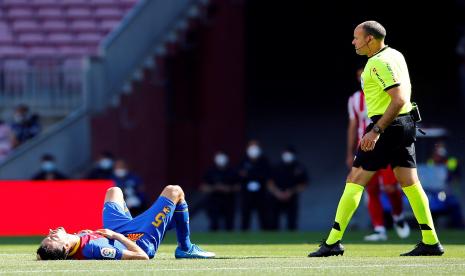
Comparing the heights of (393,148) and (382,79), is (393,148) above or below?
below

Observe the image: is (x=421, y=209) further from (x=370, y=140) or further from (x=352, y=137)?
(x=352, y=137)

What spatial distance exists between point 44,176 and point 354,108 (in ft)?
29.0

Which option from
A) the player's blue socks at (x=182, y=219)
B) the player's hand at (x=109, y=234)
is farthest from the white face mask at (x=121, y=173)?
the player's hand at (x=109, y=234)

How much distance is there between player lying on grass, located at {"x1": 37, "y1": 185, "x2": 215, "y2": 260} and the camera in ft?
39.4

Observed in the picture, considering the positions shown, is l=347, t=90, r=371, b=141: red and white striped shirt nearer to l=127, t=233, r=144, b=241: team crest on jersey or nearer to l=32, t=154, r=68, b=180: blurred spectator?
l=127, t=233, r=144, b=241: team crest on jersey

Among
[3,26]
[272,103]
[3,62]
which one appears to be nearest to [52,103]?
[3,62]

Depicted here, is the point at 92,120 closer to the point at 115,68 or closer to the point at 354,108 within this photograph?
the point at 115,68

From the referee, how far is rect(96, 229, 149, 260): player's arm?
1.84m

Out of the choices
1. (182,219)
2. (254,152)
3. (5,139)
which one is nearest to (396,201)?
(182,219)

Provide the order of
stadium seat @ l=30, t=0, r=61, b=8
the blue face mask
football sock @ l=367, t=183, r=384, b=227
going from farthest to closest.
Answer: stadium seat @ l=30, t=0, r=61, b=8
the blue face mask
football sock @ l=367, t=183, r=384, b=227

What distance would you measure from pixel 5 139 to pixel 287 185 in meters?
6.09

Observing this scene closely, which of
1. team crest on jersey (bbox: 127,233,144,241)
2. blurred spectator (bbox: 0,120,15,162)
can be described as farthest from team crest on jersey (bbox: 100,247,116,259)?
blurred spectator (bbox: 0,120,15,162)

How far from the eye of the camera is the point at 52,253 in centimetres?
1207

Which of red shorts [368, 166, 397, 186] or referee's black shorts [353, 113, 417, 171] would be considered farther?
red shorts [368, 166, 397, 186]
